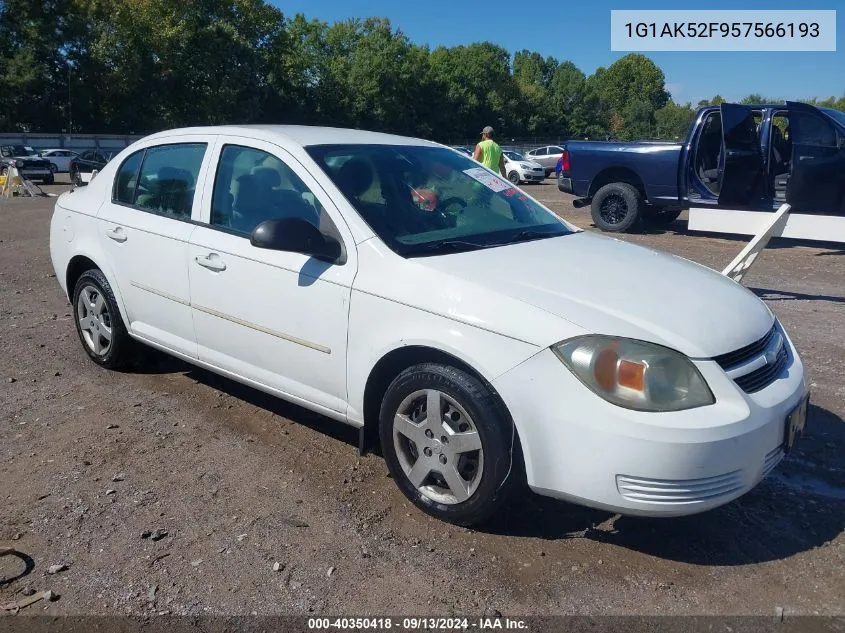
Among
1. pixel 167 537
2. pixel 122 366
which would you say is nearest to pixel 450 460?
pixel 167 537

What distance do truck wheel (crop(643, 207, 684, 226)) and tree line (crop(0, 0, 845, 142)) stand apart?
32832mm

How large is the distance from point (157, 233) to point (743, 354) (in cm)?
323

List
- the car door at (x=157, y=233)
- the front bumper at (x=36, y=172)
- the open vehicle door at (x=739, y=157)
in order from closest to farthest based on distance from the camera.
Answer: the car door at (x=157, y=233), the open vehicle door at (x=739, y=157), the front bumper at (x=36, y=172)

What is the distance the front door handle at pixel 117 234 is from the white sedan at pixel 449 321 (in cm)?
2

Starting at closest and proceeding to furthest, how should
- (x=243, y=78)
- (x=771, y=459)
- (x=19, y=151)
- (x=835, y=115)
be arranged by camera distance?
(x=771, y=459)
(x=835, y=115)
(x=19, y=151)
(x=243, y=78)

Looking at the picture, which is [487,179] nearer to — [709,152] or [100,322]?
[100,322]

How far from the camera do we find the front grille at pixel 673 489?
2725 millimetres

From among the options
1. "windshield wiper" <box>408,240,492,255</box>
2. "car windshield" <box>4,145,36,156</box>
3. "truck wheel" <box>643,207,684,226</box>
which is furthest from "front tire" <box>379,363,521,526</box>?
"car windshield" <box>4,145,36,156</box>

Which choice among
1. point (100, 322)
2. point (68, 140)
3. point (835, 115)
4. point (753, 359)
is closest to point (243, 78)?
point (68, 140)

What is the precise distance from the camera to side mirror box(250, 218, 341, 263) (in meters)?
3.42

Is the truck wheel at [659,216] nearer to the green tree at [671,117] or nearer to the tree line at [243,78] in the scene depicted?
the tree line at [243,78]

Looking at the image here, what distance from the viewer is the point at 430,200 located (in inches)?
154

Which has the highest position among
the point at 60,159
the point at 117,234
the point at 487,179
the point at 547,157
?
the point at 60,159

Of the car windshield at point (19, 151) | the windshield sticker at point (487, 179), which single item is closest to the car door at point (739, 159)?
the windshield sticker at point (487, 179)
